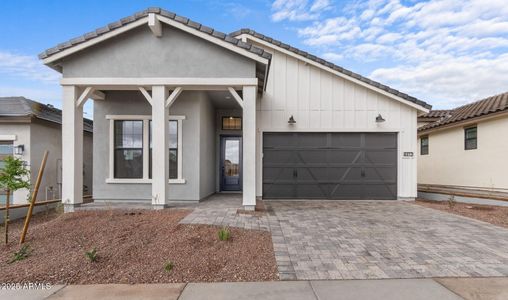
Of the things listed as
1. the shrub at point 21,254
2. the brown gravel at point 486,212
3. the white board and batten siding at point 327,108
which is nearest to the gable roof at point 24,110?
the shrub at point 21,254

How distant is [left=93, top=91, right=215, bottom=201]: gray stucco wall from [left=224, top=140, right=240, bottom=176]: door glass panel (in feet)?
9.22

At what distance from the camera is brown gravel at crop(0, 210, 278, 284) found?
349 centimetres

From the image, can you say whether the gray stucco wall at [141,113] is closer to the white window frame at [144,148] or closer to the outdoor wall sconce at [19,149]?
the white window frame at [144,148]

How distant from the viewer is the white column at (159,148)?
6512mm

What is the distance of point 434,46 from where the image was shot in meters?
11.9

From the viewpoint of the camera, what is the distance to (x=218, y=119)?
34.8 ft

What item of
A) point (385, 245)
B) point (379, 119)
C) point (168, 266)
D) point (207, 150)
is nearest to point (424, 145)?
point (379, 119)

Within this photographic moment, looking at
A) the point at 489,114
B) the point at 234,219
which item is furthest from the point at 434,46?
the point at 234,219

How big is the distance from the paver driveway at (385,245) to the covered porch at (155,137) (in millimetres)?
2040

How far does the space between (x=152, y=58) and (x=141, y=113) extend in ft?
6.27

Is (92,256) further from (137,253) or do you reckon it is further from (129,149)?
(129,149)

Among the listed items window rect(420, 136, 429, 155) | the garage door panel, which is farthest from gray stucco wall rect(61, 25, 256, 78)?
window rect(420, 136, 429, 155)

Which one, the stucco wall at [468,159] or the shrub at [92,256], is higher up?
the stucco wall at [468,159]

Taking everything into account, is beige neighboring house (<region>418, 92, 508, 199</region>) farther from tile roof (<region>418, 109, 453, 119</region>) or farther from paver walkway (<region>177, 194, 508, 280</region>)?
paver walkway (<region>177, 194, 508, 280</region>)
